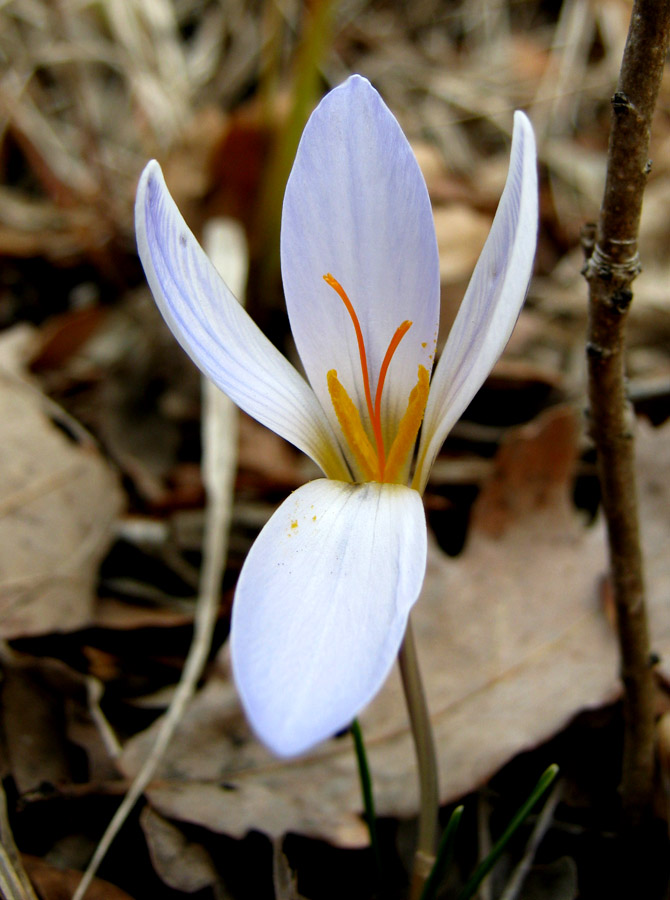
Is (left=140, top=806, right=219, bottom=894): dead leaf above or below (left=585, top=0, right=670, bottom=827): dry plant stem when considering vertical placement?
below

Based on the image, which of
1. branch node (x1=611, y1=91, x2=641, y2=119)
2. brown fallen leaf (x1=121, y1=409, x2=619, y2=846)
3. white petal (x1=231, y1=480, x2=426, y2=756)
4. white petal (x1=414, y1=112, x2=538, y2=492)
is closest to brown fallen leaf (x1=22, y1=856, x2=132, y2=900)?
brown fallen leaf (x1=121, y1=409, x2=619, y2=846)

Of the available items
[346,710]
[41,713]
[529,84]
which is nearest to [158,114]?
[529,84]

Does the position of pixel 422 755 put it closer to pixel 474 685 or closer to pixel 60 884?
pixel 474 685

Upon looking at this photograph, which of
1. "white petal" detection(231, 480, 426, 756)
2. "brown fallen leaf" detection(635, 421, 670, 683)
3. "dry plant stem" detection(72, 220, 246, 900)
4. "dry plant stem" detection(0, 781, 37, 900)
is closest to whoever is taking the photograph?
"white petal" detection(231, 480, 426, 756)

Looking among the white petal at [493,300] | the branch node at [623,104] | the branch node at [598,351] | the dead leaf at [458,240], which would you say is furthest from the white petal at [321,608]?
the dead leaf at [458,240]

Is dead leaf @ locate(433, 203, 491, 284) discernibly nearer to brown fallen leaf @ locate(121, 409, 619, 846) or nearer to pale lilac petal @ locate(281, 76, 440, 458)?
brown fallen leaf @ locate(121, 409, 619, 846)

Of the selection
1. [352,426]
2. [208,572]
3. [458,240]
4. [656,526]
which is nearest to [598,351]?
[352,426]
